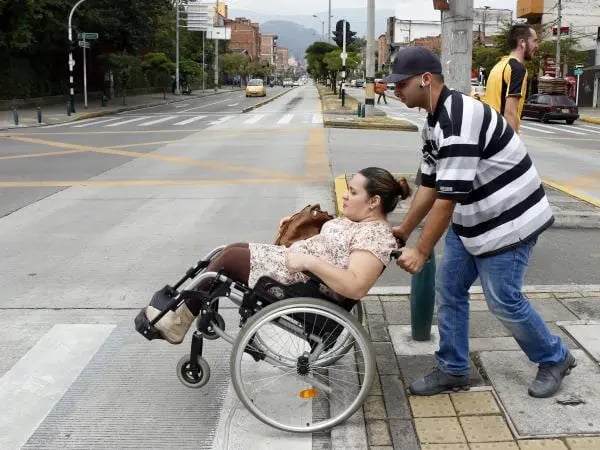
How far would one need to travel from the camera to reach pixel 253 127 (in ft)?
77.0

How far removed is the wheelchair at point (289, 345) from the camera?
124 inches

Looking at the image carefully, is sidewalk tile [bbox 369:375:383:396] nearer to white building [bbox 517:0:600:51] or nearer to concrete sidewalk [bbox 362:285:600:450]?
concrete sidewalk [bbox 362:285:600:450]

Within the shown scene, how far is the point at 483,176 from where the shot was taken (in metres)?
3.17

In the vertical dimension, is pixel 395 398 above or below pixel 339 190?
below

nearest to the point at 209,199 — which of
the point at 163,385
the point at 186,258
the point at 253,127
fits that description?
the point at 186,258

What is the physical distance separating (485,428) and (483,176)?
1.18 meters

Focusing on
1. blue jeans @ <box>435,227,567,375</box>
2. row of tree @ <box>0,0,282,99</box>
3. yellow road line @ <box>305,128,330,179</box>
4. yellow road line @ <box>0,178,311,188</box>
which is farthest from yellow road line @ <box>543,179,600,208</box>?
row of tree @ <box>0,0,282,99</box>

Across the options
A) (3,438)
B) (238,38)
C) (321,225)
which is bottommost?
(3,438)

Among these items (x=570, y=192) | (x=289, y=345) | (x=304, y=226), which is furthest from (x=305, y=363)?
(x=570, y=192)

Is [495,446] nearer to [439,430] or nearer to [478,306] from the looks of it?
[439,430]

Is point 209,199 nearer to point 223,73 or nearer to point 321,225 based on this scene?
point 321,225

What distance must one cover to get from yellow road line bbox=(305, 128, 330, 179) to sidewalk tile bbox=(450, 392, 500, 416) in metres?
8.36

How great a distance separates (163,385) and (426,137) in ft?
6.49

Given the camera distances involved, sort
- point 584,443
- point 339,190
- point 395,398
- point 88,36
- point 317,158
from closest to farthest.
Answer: point 584,443 < point 395,398 < point 339,190 < point 317,158 < point 88,36
